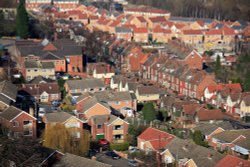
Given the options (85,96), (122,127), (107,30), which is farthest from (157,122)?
(107,30)

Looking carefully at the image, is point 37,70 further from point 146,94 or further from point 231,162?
point 231,162

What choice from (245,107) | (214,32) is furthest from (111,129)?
(214,32)

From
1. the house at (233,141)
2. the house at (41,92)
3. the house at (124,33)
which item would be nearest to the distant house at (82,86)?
the house at (41,92)

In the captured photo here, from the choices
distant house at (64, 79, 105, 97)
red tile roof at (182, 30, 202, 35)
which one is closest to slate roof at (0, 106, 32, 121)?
distant house at (64, 79, 105, 97)

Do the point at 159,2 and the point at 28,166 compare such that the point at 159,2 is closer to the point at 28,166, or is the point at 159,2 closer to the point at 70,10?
the point at 70,10

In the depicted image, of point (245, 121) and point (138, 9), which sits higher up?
point (138, 9)

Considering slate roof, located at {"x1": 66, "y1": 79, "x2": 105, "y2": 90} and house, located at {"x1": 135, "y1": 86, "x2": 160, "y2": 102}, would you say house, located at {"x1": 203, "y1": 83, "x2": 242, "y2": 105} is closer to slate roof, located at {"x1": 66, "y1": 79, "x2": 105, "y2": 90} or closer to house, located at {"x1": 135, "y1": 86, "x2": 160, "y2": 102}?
house, located at {"x1": 135, "y1": 86, "x2": 160, "y2": 102}
